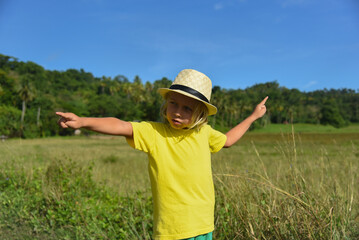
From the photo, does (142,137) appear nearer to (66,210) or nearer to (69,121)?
(69,121)

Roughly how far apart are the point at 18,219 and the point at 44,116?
51.1 m

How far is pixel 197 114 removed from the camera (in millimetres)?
1732

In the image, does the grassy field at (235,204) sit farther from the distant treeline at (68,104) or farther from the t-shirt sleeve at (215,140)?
the distant treeline at (68,104)

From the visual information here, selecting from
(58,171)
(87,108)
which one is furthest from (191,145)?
(87,108)

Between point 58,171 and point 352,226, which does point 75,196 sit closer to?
point 58,171

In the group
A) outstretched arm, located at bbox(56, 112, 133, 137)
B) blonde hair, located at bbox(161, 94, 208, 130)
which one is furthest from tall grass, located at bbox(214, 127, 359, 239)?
outstretched arm, located at bbox(56, 112, 133, 137)

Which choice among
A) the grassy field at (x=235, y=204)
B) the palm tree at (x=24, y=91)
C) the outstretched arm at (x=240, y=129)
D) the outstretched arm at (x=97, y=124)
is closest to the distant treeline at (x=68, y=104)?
the palm tree at (x=24, y=91)

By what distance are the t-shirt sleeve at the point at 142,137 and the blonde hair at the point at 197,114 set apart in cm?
18

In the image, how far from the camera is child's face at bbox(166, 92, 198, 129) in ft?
5.41

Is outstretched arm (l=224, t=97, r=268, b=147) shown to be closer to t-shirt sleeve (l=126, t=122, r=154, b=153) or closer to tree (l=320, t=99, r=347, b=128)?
t-shirt sleeve (l=126, t=122, r=154, b=153)

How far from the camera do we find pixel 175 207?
156cm

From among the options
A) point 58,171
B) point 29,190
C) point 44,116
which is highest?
point 44,116

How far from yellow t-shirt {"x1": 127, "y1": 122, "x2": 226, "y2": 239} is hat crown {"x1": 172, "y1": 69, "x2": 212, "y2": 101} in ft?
1.02

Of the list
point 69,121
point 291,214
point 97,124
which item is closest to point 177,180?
point 97,124
